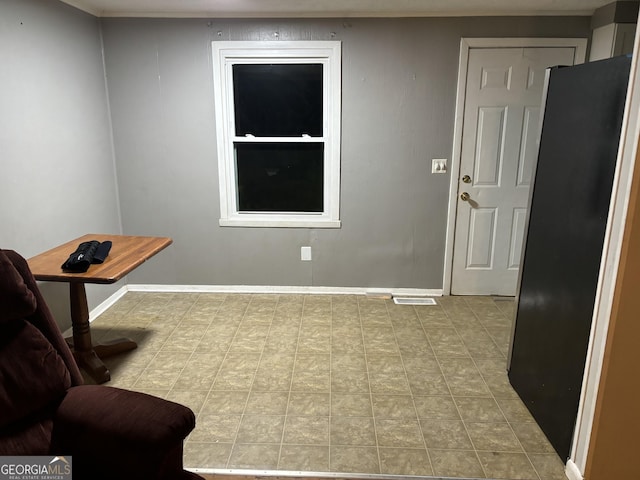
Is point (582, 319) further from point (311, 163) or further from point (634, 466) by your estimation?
point (311, 163)

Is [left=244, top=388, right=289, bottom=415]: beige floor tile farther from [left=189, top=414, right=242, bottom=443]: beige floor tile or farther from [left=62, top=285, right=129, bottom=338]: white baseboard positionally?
[left=62, top=285, right=129, bottom=338]: white baseboard

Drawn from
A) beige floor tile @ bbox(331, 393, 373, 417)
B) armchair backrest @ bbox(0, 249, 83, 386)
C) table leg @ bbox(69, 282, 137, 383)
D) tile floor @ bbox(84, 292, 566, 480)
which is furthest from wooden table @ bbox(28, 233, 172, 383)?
beige floor tile @ bbox(331, 393, 373, 417)

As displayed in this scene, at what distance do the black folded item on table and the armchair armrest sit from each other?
3.27 feet

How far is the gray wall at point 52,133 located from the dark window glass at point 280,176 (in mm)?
1097

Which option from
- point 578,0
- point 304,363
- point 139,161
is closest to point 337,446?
point 304,363

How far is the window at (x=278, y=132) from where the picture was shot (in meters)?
3.55

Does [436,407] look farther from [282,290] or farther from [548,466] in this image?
[282,290]

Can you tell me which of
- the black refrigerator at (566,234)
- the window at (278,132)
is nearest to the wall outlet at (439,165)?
the window at (278,132)

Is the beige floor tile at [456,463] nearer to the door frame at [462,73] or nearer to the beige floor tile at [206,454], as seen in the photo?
the beige floor tile at [206,454]

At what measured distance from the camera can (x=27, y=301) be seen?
150 cm

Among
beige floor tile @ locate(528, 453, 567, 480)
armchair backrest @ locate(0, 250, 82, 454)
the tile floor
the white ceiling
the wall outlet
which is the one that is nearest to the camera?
armchair backrest @ locate(0, 250, 82, 454)

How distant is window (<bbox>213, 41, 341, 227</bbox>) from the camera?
3551mm

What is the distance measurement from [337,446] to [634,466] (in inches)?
46.9

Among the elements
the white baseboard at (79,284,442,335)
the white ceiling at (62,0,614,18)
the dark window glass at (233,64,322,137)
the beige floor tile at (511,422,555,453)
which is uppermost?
the white ceiling at (62,0,614,18)
